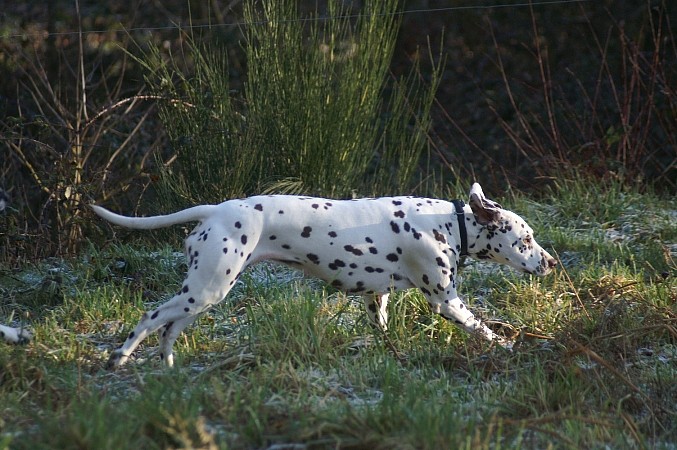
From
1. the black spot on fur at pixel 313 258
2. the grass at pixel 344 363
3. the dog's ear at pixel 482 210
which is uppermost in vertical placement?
the dog's ear at pixel 482 210

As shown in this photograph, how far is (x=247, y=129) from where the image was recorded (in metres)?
7.03

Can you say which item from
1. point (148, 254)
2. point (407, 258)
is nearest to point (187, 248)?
point (407, 258)

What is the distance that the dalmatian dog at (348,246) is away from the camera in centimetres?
450

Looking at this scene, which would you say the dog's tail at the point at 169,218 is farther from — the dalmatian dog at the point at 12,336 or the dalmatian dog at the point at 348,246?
the dalmatian dog at the point at 12,336

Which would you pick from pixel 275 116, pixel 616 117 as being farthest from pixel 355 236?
pixel 616 117

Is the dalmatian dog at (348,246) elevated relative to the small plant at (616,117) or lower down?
elevated

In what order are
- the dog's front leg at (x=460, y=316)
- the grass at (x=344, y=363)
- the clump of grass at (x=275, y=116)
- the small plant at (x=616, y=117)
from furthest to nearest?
the small plant at (x=616, y=117) → the clump of grass at (x=275, y=116) → the dog's front leg at (x=460, y=316) → the grass at (x=344, y=363)

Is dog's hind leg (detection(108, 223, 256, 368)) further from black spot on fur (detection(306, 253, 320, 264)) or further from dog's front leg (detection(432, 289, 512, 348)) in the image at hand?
dog's front leg (detection(432, 289, 512, 348))

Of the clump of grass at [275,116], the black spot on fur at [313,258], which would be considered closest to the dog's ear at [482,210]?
the black spot on fur at [313,258]

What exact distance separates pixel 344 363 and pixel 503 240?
3.51ft

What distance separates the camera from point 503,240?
→ 510 cm

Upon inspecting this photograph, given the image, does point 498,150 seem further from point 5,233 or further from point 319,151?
point 5,233

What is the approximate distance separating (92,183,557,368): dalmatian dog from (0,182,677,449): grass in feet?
0.67

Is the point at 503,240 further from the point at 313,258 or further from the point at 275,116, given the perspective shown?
the point at 275,116
